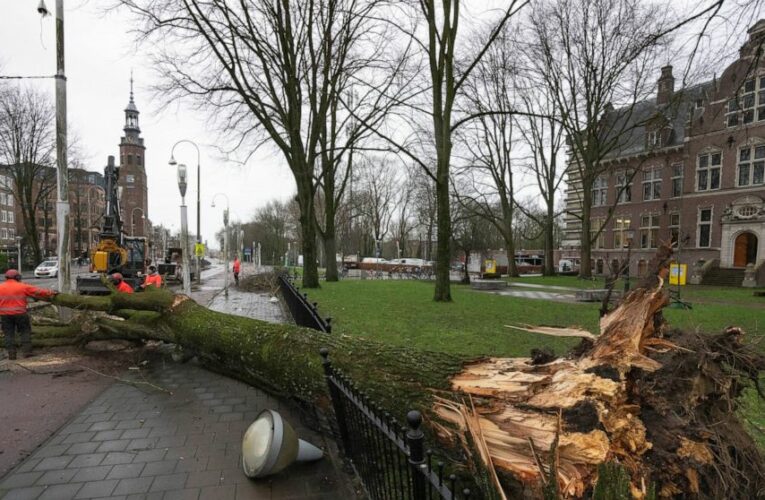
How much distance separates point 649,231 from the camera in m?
33.4

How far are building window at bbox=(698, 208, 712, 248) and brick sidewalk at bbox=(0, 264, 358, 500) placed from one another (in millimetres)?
33749

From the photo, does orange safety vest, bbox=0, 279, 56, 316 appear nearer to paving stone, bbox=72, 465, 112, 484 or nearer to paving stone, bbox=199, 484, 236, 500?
paving stone, bbox=72, 465, 112, 484

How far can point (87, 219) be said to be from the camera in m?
70.6

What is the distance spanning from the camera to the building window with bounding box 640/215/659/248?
108ft

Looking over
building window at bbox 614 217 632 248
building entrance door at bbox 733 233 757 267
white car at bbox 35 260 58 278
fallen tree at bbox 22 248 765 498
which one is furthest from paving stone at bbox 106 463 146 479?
building window at bbox 614 217 632 248

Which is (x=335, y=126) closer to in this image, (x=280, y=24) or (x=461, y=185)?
(x=280, y=24)

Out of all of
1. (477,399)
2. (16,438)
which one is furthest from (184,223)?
(477,399)

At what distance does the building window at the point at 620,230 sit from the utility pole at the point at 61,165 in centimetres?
3754

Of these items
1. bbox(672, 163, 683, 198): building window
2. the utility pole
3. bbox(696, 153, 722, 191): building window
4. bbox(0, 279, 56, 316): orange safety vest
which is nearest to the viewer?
bbox(0, 279, 56, 316): orange safety vest

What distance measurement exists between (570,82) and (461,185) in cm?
1271

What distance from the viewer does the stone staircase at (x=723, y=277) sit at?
25188mm

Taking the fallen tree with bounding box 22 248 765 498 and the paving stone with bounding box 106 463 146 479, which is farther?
the paving stone with bounding box 106 463 146 479

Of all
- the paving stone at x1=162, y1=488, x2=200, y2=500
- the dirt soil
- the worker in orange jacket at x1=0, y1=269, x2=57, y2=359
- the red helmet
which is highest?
the red helmet

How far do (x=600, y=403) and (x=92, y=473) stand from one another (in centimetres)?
405
